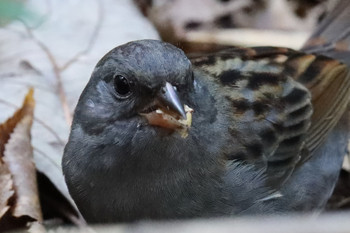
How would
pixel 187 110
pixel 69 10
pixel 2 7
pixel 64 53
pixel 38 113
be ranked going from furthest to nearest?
1. pixel 69 10
2. pixel 64 53
3. pixel 38 113
4. pixel 2 7
5. pixel 187 110

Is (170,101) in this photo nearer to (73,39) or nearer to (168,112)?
(168,112)

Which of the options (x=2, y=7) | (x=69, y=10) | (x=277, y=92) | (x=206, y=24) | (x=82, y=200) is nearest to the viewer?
(x=2, y=7)

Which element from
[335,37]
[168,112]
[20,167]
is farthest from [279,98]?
[20,167]

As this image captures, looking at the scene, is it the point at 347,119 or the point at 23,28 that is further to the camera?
the point at 23,28

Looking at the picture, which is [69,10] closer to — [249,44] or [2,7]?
[249,44]

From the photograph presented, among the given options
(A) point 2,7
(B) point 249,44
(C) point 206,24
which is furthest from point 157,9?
(A) point 2,7

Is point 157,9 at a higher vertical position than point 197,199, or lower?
higher

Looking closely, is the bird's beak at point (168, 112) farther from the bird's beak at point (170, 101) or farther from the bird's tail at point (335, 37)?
the bird's tail at point (335, 37)

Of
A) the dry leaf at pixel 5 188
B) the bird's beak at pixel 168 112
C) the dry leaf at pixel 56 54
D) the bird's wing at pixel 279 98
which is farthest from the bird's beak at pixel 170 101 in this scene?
Result: the dry leaf at pixel 56 54
